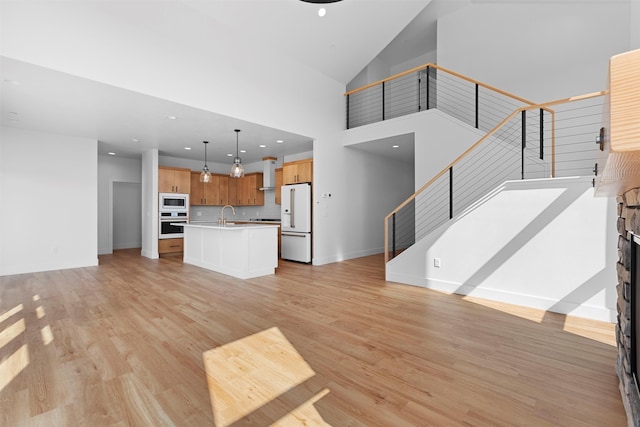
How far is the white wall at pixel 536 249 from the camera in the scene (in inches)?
135

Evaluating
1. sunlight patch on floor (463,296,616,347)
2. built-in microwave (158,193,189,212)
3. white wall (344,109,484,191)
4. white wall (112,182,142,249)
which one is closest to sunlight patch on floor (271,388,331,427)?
sunlight patch on floor (463,296,616,347)

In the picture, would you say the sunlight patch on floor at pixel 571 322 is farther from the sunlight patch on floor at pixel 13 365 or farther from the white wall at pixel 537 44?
the sunlight patch on floor at pixel 13 365

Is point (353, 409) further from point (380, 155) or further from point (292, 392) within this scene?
point (380, 155)

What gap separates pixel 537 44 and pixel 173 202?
29.6 ft

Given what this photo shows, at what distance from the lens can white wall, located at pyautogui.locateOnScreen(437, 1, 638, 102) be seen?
5.66 meters

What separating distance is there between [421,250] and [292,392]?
3281 millimetres

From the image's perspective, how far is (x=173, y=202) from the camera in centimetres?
820

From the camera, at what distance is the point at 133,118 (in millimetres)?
5184

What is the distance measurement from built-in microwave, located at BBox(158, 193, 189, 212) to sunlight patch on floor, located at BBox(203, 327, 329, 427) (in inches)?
244

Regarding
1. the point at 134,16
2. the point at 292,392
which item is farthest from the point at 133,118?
the point at 292,392

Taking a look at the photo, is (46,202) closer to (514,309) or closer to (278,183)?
(278,183)

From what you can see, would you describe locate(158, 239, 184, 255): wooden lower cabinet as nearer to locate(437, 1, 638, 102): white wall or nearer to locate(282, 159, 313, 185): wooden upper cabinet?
locate(282, 159, 313, 185): wooden upper cabinet

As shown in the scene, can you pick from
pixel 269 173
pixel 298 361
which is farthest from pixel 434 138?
pixel 269 173

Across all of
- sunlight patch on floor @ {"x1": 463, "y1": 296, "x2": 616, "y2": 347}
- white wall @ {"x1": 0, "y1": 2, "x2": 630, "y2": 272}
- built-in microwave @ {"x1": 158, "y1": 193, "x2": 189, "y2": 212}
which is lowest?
sunlight patch on floor @ {"x1": 463, "y1": 296, "x2": 616, "y2": 347}
